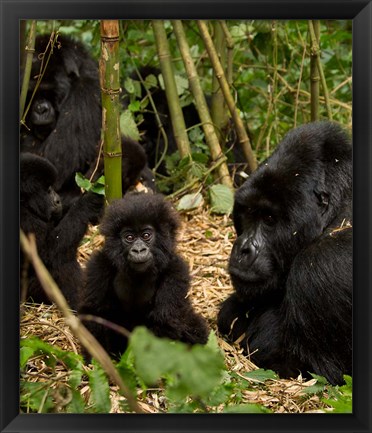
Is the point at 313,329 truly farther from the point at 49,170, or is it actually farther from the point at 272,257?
the point at 49,170

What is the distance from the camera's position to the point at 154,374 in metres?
2.11

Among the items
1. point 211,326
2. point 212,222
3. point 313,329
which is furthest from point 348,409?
point 212,222

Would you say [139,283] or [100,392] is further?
[139,283]

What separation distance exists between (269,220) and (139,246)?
0.73 meters

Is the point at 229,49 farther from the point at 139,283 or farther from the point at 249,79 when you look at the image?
the point at 139,283

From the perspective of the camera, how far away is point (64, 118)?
6.54 meters

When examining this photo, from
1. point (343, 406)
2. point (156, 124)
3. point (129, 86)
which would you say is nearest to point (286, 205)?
point (343, 406)

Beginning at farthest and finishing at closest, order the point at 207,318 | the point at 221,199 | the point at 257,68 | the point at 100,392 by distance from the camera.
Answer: the point at 257,68 < the point at 221,199 < the point at 207,318 < the point at 100,392

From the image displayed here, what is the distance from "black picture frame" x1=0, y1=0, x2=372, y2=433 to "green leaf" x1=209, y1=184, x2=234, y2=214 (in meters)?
3.24

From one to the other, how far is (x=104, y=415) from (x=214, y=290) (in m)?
2.49

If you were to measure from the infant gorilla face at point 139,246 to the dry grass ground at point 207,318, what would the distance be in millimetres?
412

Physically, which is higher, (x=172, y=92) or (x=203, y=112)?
(x=172, y=92)

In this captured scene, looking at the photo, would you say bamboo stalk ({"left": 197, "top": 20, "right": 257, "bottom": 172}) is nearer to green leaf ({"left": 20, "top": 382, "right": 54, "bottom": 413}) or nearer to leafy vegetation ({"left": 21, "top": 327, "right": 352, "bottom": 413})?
leafy vegetation ({"left": 21, "top": 327, "right": 352, "bottom": 413})

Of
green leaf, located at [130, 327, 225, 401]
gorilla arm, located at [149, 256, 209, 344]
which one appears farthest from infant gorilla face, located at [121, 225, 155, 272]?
green leaf, located at [130, 327, 225, 401]
